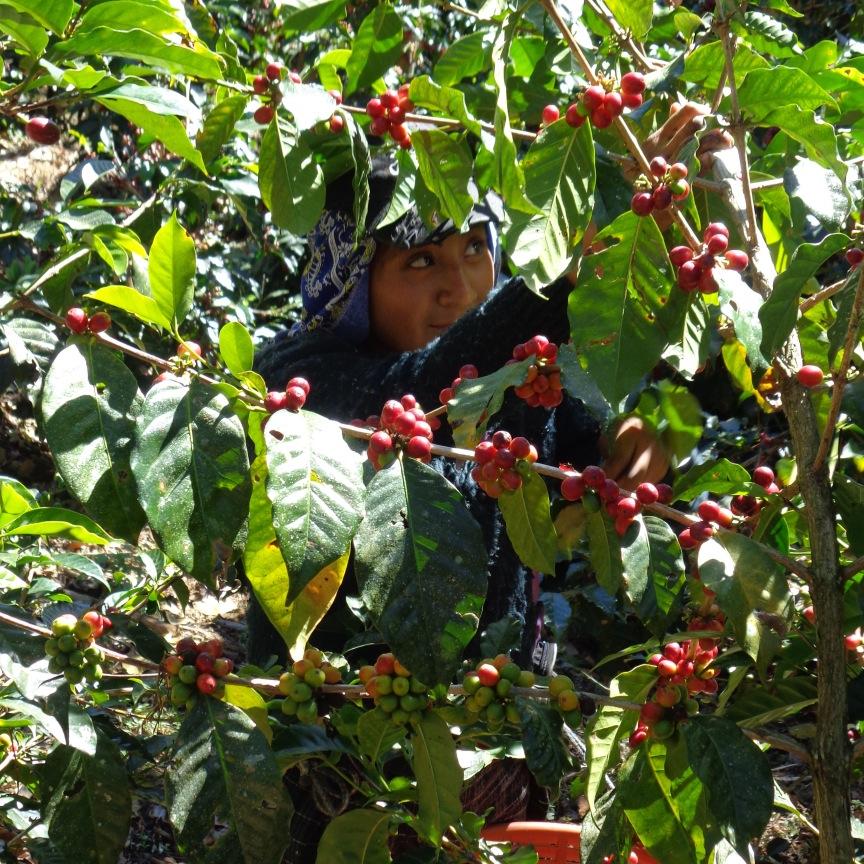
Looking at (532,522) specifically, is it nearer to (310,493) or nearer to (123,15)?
(310,493)

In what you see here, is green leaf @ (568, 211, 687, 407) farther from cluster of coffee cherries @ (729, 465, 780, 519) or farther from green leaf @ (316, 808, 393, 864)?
green leaf @ (316, 808, 393, 864)

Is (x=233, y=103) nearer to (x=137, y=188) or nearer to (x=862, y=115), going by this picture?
(x=862, y=115)

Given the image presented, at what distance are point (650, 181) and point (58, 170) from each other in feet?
15.0

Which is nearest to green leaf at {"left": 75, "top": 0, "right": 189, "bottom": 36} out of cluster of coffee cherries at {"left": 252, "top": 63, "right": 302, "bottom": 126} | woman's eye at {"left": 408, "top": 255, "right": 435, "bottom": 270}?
cluster of coffee cherries at {"left": 252, "top": 63, "right": 302, "bottom": 126}

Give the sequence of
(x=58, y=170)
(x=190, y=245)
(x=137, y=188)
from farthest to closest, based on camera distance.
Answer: (x=58, y=170) → (x=137, y=188) → (x=190, y=245)

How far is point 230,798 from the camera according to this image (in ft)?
3.39

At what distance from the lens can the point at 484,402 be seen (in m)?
1.11

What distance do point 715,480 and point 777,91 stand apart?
409 mm

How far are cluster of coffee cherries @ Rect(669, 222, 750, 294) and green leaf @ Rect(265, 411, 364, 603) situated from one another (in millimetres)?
345

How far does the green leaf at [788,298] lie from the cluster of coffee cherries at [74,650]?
0.70 metres

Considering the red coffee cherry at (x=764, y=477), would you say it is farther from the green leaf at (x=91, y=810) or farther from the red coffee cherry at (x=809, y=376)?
the green leaf at (x=91, y=810)

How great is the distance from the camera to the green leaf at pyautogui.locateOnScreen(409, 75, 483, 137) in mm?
1125

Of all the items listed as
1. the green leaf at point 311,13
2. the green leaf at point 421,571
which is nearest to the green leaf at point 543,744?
the green leaf at point 421,571

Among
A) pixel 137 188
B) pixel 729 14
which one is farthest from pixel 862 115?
pixel 137 188
